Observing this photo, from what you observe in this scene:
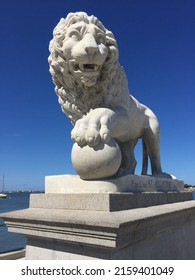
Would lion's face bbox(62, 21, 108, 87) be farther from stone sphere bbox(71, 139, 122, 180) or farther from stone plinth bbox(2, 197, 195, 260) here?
stone plinth bbox(2, 197, 195, 260)

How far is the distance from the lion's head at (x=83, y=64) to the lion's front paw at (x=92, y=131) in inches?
18.3

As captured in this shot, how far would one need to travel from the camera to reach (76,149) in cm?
351

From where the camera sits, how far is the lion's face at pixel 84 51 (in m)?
3.61

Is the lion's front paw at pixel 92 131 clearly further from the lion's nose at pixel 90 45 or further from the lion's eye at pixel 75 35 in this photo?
the lion's eye at pixel 75 35

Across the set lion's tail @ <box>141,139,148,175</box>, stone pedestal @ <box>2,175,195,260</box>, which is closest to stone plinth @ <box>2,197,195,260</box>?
stone pedestal @ <box>2,175,195,260</box>

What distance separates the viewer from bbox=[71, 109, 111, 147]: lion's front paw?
133 inches

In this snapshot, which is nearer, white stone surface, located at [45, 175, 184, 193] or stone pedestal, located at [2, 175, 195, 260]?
stone pedestal, located at [2, 175, 195, 260]

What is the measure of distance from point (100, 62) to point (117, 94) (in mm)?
644

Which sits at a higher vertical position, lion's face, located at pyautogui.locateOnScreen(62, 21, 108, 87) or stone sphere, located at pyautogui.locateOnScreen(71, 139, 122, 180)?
lion's face, located at pyautogui.locateOnScreen(62, 21, 108, 87)

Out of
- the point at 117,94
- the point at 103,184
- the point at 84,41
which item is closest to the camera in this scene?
the point at 103,184

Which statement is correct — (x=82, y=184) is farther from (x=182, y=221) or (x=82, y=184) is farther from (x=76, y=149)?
(x=182, y=221)

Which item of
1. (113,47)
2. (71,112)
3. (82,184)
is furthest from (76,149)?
(113,47)

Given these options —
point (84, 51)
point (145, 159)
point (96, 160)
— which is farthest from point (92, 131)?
point (145, 159)

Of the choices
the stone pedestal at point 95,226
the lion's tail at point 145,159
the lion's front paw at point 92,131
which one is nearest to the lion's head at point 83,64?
the lion's front paw at point 92,131
